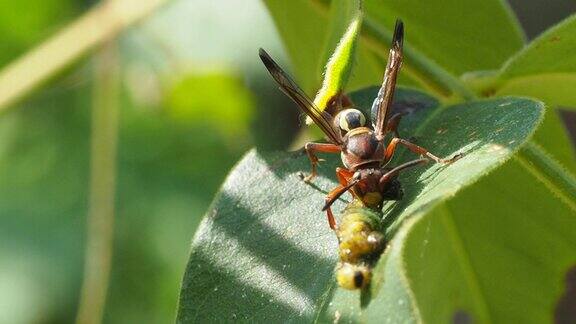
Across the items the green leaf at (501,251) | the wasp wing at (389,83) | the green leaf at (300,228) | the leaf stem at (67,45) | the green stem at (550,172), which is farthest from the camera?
the leaf stem at (67,45)

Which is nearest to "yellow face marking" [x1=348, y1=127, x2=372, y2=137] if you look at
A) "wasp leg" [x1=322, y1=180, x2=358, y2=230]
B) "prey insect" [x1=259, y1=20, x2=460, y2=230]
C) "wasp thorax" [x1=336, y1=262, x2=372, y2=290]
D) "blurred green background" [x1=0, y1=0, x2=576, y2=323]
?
"prey insect" [x1=259, y1=20, x2=460, y2=230]

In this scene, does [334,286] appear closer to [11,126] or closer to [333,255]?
[333,255]

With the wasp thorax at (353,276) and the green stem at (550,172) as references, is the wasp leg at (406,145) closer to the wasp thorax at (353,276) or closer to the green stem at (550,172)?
the green stem at (550,172)

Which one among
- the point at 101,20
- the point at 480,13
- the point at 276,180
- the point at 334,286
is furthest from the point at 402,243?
the point at 101,20

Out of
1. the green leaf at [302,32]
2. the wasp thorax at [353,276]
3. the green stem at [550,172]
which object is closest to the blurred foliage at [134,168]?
the green leaf at [302,32]

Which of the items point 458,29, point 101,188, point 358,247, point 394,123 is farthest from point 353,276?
point 101,188

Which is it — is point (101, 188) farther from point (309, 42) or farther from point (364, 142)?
point (364, 142)

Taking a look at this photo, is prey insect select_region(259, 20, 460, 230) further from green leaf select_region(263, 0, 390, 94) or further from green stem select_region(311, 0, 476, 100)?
green leaf select_region(263, 0, 390, 94)
